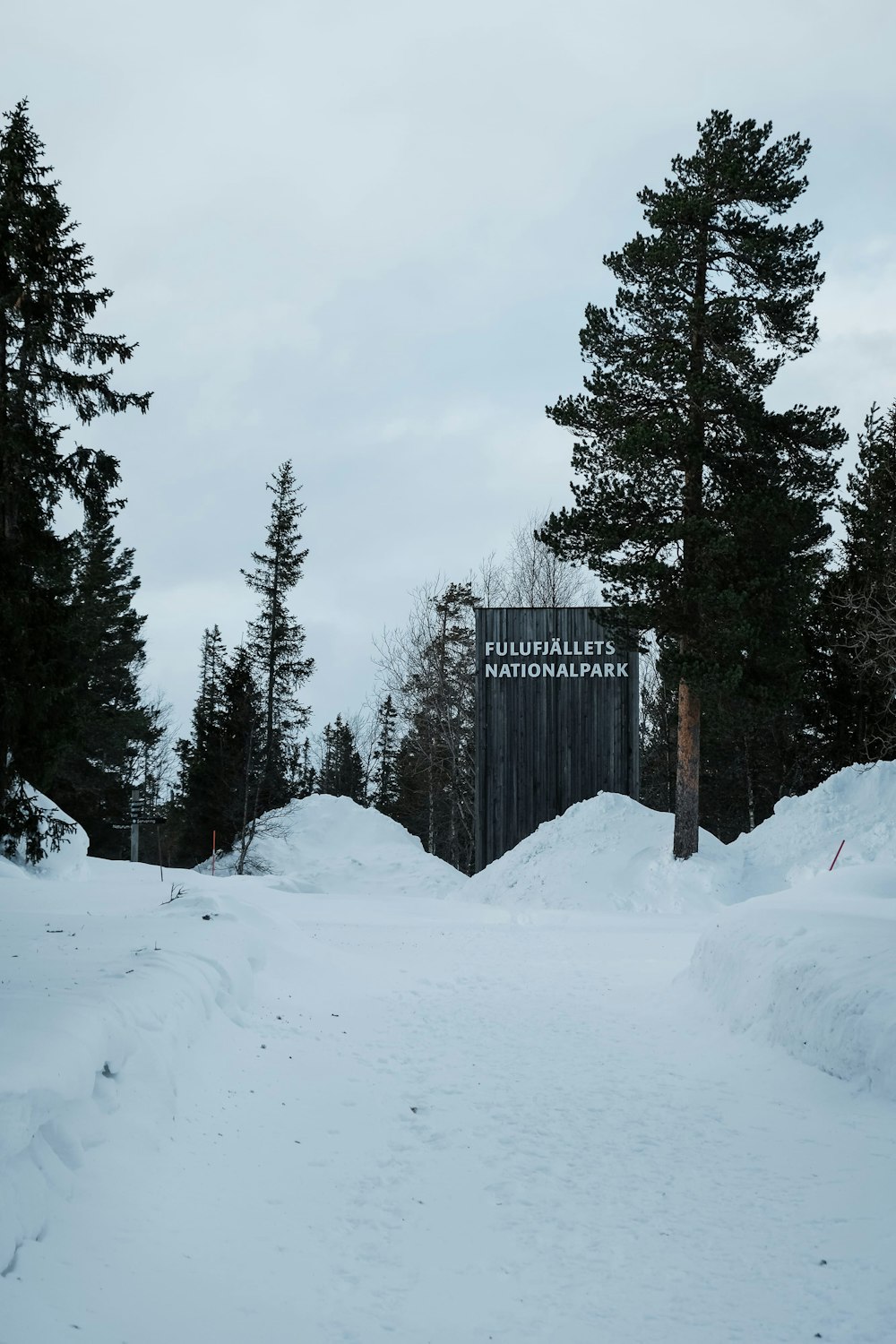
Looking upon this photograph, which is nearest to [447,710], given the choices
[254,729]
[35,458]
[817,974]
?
[254,729]

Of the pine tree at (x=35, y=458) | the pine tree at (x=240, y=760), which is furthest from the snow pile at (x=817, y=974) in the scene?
the pine tree at (x=240, y=760)

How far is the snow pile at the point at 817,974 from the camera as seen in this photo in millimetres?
6211

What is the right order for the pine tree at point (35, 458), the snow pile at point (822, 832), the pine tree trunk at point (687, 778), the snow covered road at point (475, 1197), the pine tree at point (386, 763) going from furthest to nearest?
the pine tree at point (386, 763) → the pine tree trunk at point (687, 778) → the snow pile at point (822, 832) → the pine tree at point (35, 458) → the snow covered road at point (475, 1197)

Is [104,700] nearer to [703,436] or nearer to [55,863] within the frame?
[55,863]

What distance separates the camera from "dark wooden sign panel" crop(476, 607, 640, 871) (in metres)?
25.3

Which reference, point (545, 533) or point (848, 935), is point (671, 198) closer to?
point (545, 533)

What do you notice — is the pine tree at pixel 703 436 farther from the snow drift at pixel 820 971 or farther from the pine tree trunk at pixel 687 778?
the snow drift at pixel 820 971

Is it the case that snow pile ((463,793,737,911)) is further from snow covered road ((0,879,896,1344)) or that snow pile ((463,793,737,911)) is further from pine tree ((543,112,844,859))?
snow covered road ((0,879,896,1344))

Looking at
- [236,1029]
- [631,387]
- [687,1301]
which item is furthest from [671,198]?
[687,1301]

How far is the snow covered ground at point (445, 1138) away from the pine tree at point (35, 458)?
2.14 meters

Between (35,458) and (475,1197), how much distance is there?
11697 millimetres

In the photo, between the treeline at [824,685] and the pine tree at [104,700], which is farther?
the pine tree at [104,700]

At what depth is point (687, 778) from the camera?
19.9m

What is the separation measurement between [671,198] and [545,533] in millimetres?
6806
